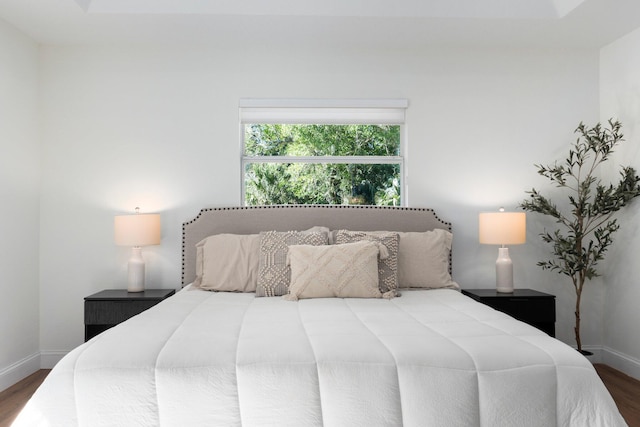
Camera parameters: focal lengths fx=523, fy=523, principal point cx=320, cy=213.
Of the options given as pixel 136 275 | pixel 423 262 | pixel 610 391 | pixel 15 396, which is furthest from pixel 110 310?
pixel 610 391

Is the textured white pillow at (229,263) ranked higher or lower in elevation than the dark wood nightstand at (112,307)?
higher

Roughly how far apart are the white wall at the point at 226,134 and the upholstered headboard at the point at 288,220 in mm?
174

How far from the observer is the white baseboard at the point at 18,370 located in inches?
141

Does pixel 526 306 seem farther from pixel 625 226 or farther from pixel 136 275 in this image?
pixel 136 275

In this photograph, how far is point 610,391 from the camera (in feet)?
11.5

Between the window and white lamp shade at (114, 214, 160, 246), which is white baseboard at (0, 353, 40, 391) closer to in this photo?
white lamp shade at (114, 214, 160, 246)

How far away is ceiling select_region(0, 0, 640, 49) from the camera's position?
3.49 meters

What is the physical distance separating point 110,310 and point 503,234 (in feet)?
9.36

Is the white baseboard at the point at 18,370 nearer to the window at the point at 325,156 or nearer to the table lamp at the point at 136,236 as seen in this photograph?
the table lamp at the point at 136,236

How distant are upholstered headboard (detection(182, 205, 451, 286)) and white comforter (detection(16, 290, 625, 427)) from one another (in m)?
2.03

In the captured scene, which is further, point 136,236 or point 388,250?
point 136,236

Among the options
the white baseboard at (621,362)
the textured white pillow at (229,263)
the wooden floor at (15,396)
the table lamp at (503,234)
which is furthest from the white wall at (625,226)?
the wooden floor at (15,396)

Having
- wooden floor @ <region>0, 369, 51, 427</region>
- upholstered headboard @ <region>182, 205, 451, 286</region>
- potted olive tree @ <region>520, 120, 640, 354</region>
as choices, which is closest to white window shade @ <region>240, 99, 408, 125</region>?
upholstered headboard @ <region>182, 205, 451, 286</region>

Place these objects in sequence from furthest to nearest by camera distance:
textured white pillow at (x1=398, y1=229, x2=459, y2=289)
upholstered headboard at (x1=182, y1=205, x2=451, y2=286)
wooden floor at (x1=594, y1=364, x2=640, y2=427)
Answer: upholstered headboard at (x1=182, y1=205, x2=451, y2=286) < textured white pillow at (x1=398, y1=229, x2=459, y2=289) < wooden floor at (x1=594, y1=364, x2=640, y2=427)
